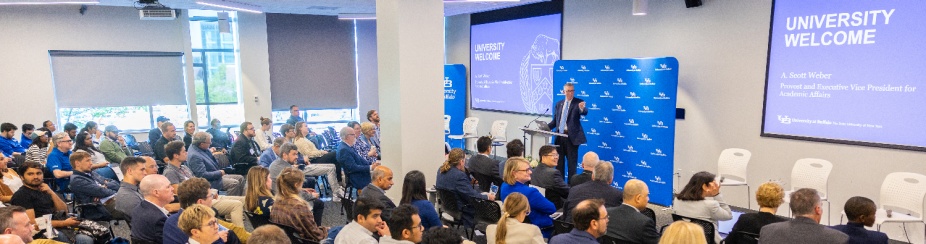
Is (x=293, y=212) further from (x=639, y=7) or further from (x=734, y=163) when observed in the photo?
(x=639, y=7)

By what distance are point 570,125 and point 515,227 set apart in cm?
457

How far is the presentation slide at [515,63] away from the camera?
32.0 ft

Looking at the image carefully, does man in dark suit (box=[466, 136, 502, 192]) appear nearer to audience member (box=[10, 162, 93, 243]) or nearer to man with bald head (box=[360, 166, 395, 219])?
man with bald head (box=[360, 166, 395, 219])

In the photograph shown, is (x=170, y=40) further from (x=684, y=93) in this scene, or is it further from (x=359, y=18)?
(x=684, y=93)

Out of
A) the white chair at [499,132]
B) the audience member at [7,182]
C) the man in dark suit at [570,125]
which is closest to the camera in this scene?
the audience member at [7,182]

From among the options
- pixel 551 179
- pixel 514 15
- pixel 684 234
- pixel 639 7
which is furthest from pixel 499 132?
pixel 684 234

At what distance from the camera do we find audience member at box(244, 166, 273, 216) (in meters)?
4.27

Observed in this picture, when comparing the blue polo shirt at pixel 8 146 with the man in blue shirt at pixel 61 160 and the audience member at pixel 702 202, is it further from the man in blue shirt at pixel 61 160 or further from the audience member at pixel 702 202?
the audience member at pixel 702 202

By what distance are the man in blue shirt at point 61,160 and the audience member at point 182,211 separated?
3259mm

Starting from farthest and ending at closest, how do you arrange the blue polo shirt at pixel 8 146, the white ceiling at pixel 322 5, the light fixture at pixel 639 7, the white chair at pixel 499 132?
the white chair at pixel 499 132
the white ceiling at pixel 322 5
the blue polo shirt at pixel 8 146
the light fixture at pixel 639 7

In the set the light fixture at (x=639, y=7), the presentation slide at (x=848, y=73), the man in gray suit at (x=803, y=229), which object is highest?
the light fixture at (x=639, y=7)

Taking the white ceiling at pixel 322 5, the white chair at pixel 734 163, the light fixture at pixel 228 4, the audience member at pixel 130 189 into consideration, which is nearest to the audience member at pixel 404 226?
the audience member at pixel 130 189

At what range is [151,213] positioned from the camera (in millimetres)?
3812

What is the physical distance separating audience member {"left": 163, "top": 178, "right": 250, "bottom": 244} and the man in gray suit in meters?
3.33
